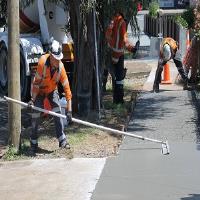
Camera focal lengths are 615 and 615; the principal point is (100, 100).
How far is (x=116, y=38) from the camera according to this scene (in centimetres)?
1247

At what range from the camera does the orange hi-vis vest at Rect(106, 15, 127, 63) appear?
485 inches

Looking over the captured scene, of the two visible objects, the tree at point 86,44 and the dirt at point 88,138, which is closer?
the dirt at point 88,138

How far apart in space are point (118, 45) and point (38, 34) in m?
2.83

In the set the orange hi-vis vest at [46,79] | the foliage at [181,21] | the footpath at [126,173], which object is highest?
the foliage at [181,21]

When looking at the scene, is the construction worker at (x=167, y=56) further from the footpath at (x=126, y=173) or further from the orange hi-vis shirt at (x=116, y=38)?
the footpath at (x=126, y=173)

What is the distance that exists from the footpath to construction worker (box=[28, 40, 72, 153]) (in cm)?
56

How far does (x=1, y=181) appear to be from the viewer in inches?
303

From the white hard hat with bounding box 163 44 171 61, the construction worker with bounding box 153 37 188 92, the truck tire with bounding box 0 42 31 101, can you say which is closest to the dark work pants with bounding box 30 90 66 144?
the truck tire with bounding box 0 42 31 101

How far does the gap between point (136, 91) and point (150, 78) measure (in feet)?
6.53

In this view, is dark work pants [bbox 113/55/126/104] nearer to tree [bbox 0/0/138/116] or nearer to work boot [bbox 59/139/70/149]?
tree [bbox 0/0/138/116]

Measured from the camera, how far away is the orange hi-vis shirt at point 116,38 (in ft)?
40.3

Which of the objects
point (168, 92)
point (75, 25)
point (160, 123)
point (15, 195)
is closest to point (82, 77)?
point (75, 25)

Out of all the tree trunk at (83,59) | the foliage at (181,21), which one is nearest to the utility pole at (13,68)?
the tree trunk at (83,59)

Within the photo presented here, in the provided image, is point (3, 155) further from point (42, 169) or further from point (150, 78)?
point (150, 78)
